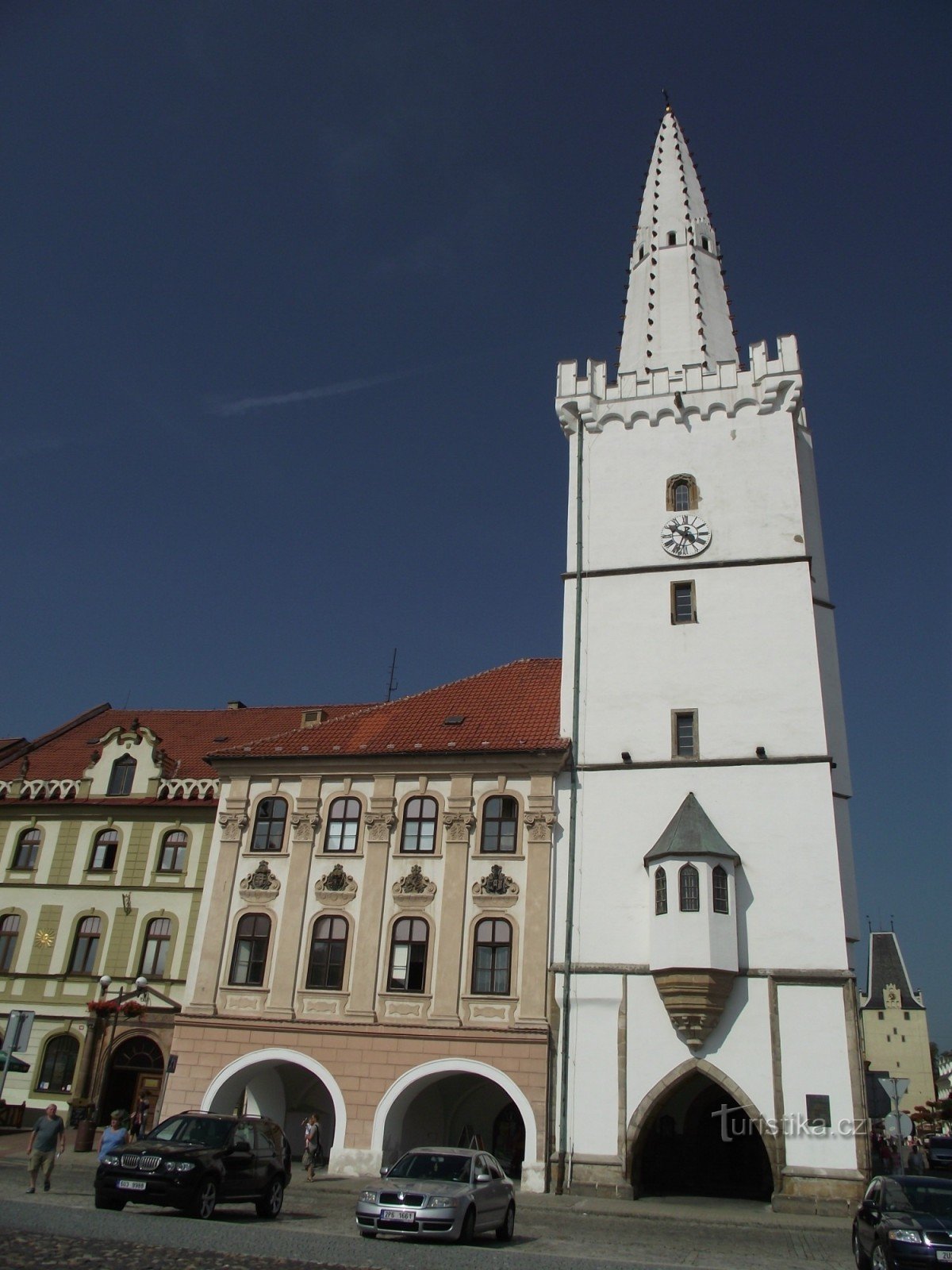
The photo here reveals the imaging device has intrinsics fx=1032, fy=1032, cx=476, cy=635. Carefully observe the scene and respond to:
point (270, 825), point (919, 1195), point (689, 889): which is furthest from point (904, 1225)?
point (270, 825)

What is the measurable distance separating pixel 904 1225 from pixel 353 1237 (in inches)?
302

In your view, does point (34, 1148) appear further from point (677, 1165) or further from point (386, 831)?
point (677, 1165)

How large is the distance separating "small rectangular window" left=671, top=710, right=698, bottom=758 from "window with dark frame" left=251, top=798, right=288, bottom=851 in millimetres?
11415

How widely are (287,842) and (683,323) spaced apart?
21.7 meters

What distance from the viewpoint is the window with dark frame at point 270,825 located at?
2984cm

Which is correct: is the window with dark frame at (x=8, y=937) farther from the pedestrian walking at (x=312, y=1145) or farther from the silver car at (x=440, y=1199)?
the silver car at (x=440, y=1199)

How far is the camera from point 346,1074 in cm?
2622

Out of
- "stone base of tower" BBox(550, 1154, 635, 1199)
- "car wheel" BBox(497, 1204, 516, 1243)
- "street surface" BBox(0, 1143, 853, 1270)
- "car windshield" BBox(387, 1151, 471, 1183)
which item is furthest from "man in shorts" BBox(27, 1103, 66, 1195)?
"stone base of tower" BBox(550, 1154, 635, 1199)

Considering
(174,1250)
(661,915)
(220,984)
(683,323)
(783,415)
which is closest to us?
(174,1250)

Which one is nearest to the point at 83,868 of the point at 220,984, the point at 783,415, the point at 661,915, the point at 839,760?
the point at 220,984

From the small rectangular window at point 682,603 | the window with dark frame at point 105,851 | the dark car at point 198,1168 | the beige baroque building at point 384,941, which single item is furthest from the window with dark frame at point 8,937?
the small rectangular window at point 682,603

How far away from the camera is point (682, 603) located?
3061cm

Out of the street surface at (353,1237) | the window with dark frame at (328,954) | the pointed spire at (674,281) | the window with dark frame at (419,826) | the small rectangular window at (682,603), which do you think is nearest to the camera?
the street surface at (353,1237)

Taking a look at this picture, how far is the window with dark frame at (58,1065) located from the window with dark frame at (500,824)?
46.2 ft
